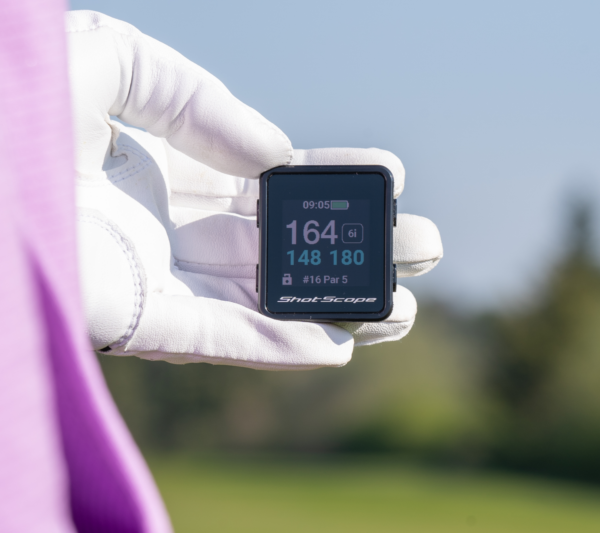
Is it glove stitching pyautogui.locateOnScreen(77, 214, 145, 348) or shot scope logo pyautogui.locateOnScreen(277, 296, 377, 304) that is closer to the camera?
glove stitching pyautogui.locateOnScreen(77, 214, 145, 348)

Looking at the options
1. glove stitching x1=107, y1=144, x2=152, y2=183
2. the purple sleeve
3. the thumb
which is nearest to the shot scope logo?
the thumb

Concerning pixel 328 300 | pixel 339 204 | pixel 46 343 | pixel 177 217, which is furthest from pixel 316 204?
pixel 46 343

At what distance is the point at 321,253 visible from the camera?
1.52 metres

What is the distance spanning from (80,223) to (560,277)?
19407 millimetres

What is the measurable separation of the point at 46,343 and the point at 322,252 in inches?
44.9

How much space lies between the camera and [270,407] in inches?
717

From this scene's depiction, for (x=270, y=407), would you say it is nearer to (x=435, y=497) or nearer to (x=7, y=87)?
(x=435, y=497)

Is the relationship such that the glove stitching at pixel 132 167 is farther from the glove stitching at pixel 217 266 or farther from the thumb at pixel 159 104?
the glove stitching at pixel 217 266

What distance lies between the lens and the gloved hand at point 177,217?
1.31 m

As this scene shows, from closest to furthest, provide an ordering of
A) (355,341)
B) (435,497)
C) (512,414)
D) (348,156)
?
(348,156), (355,341), (435,497), (512,414)

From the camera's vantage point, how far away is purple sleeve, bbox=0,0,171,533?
386mm

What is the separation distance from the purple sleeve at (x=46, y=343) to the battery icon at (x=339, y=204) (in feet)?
3.58

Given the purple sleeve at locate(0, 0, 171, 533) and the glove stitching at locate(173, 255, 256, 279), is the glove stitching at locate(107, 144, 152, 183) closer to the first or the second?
the glove stitching at locate(173, 255, 256, 279)

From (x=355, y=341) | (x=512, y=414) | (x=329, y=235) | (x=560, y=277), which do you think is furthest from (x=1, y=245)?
(x=560, y=277)
